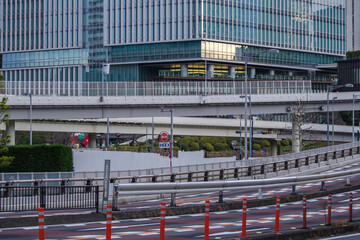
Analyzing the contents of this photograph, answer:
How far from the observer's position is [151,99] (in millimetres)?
65688

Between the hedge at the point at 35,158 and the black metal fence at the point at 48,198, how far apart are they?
19.9 m

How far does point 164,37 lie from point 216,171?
7023 cm

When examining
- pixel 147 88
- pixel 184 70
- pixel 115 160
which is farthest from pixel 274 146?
pixel 115 160

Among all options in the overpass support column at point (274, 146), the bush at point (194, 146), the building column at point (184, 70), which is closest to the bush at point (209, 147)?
the bush at point (194, 146)

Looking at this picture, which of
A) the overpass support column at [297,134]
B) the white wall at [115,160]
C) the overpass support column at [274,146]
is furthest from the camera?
the overpass support column at [274,146]

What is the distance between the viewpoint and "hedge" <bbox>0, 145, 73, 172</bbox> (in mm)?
45188

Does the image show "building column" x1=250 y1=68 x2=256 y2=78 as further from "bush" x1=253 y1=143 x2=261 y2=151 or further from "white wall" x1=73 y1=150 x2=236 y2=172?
"white wall" x1=73 y1=150 x2=236 y2=172

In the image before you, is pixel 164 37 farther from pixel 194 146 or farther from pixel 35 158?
pixel 35 158

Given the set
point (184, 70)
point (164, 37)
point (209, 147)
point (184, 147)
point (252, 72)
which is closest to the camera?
point (209, 147)

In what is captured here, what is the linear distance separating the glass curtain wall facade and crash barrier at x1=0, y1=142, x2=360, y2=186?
57.4 meters

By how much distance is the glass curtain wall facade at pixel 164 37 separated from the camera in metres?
114

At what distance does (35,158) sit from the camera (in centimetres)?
4522

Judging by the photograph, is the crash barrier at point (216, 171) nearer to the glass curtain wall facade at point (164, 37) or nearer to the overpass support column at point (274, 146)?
the overpass support column at point (274, 146)

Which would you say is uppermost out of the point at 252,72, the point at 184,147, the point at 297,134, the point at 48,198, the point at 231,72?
the point at 252,72
